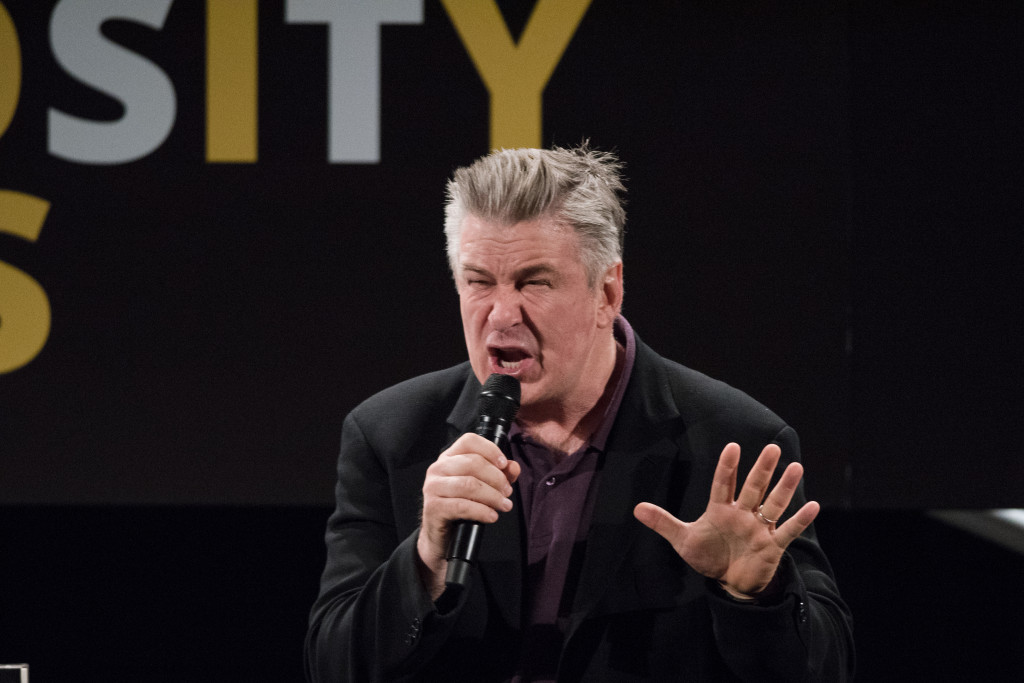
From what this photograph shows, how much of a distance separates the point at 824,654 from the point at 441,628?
23.3 inches

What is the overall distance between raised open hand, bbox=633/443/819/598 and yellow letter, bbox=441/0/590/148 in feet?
4.61

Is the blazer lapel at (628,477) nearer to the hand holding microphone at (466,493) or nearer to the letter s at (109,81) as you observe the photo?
the hand holding microphone at (466,493)

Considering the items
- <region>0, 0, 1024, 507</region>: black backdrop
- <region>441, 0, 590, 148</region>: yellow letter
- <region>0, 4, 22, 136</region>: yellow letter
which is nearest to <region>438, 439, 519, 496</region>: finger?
<region>0, 0, 1024, 507</region>: black backdrop

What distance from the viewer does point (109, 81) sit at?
8.82 feet

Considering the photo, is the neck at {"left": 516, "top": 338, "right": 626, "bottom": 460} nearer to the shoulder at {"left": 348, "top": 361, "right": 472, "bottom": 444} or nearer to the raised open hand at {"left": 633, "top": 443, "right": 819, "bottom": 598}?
the shoulder at {"left": 348, "top": 361, "right": 472, "bottom": 444}

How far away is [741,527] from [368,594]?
58cm

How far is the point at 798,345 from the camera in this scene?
2.67 m

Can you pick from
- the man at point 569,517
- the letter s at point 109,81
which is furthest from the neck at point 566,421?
the letter s at point 109,81

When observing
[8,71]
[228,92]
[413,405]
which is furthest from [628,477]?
[8,71]

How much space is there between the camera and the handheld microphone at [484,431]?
1.36 meters

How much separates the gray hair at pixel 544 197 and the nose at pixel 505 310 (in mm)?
117

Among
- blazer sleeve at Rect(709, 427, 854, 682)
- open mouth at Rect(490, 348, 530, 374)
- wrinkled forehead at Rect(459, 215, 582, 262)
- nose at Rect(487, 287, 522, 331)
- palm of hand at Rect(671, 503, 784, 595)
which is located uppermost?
wrinkled forehead at Rect(459, 215, 582, 262)

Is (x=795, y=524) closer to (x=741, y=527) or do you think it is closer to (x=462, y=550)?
(x=741, y=527)

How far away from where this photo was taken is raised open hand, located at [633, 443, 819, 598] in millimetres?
1470
